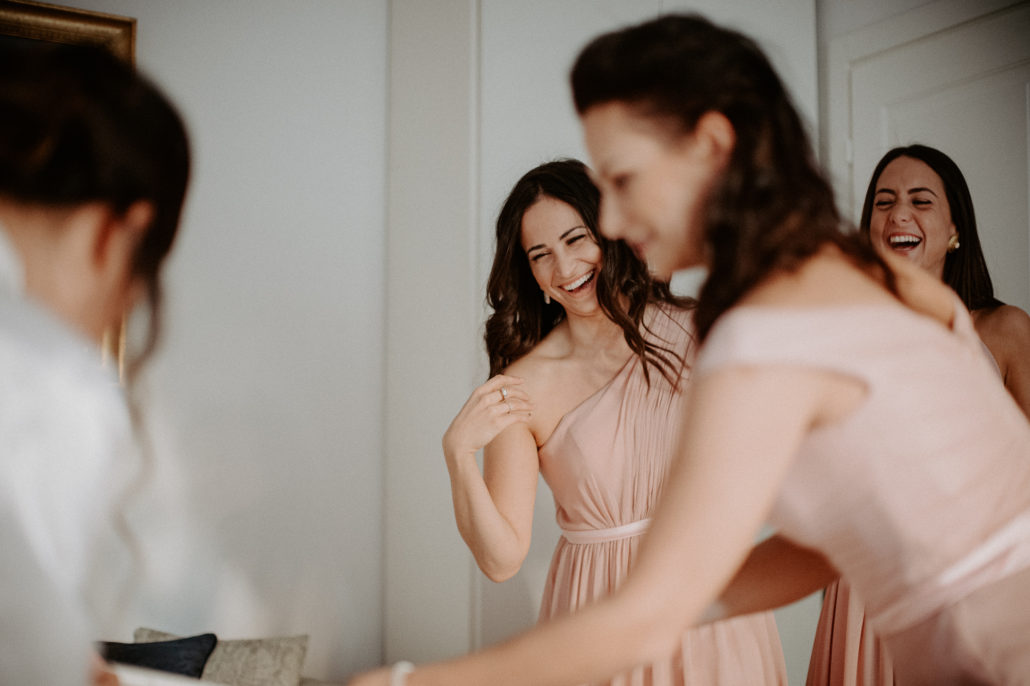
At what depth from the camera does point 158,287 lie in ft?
2.68

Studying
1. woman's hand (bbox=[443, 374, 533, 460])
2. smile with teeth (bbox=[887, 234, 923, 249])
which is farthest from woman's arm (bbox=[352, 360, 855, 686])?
smile with teeth (bbox=[887, 234, 923, 249])

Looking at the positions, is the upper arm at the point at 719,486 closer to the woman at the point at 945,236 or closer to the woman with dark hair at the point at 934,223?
the woman at the point at 945,236

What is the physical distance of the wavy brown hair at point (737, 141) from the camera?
2.47ft

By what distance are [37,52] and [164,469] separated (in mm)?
2014

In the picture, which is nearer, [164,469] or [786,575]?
[786,575]

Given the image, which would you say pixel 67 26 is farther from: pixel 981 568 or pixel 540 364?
pixel 981 568

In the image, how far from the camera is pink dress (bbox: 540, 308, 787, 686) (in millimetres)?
1546

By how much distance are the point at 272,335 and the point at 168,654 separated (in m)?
1.01

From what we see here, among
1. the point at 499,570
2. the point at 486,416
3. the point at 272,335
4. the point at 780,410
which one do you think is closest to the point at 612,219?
the point at 780,410

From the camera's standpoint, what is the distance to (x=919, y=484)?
750 millimetres

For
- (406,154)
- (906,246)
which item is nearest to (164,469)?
(406,154)

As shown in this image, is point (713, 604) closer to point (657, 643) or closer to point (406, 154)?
Result: point (657, 643)

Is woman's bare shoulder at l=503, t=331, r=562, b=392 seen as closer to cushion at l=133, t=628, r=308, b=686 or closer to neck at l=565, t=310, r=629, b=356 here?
neck at l=565, t=310, r=629, b=356

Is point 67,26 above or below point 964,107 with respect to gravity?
above
